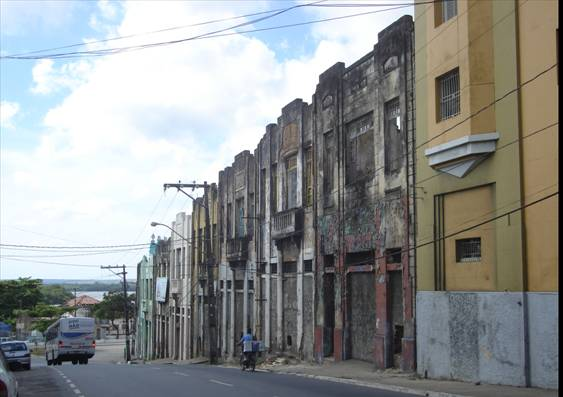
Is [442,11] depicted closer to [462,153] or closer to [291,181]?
[462,153]

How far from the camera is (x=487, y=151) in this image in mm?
17266

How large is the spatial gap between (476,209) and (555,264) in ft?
10.6

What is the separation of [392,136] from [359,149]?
2713 mm

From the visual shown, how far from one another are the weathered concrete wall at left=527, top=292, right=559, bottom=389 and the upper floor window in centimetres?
814

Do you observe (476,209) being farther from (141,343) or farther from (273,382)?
(141,343)

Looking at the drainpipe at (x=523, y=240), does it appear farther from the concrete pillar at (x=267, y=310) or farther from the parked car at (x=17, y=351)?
the parked car at (x=17, y=351)

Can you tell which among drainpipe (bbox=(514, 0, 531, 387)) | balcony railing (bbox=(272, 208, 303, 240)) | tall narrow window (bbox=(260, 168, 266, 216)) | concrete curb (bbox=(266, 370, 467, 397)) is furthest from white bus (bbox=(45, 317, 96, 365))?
drainpipe (bbox=(514, 0, 531, 387))

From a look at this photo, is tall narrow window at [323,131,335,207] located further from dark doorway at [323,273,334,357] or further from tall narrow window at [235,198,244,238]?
tall narrow window at [235,198,244,238]

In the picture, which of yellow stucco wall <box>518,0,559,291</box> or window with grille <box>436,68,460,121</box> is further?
window with grille <box>436,68,460,121</box>

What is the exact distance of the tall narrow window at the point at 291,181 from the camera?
31.7 meters

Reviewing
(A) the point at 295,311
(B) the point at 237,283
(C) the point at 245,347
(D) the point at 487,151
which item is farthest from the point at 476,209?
(B) the point at 237,283

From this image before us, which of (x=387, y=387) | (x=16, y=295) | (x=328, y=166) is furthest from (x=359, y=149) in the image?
(x=16, y=295)

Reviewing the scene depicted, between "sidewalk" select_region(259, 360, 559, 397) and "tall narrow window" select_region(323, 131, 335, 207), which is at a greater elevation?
"tall narrow window" select_region(323, 131, 335, 207)

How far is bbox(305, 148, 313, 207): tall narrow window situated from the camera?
97.2ft
